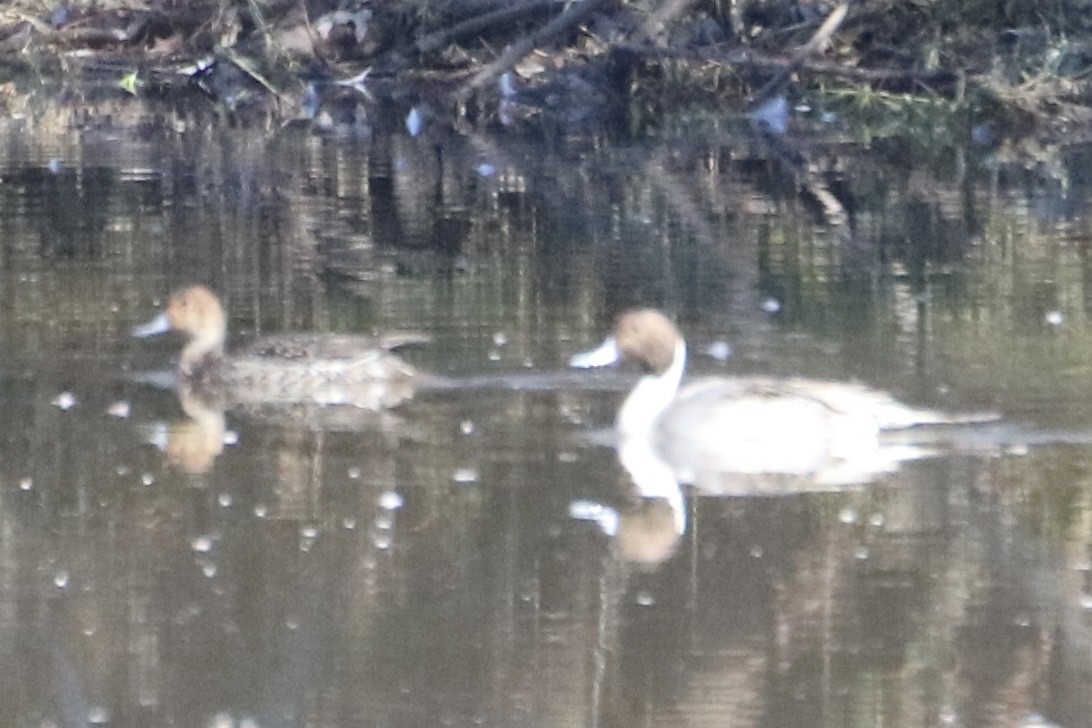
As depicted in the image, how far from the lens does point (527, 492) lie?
8.07 metres

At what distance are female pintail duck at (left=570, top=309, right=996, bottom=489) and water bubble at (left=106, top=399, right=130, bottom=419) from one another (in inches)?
74.8

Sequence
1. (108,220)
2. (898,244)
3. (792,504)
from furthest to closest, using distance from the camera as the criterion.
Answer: (108,220), (898,244), (792,504)

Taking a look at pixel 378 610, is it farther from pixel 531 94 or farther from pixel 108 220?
pixel 531 94

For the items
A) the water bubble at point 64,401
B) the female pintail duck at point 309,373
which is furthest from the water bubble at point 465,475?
the water bubble at point 64,401

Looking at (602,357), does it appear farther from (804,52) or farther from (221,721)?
(804,52)

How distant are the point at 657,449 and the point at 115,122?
1367 centimetres

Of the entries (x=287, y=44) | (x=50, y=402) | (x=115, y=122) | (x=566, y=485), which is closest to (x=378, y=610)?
(x=566, y=485)

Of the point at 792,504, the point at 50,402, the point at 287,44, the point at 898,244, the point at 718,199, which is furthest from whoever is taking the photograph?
the point at 287,44

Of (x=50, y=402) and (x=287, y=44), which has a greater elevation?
(x=287, y=44)

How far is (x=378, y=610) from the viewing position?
6793mm

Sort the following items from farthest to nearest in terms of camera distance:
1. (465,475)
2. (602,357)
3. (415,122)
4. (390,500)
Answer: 1. (415,122)
2. (602,357)
3. (465,475)
4. (390,500)

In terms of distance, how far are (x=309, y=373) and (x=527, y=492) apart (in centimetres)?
211

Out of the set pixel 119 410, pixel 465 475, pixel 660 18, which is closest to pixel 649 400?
pixel 465 475

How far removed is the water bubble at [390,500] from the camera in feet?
25.9
